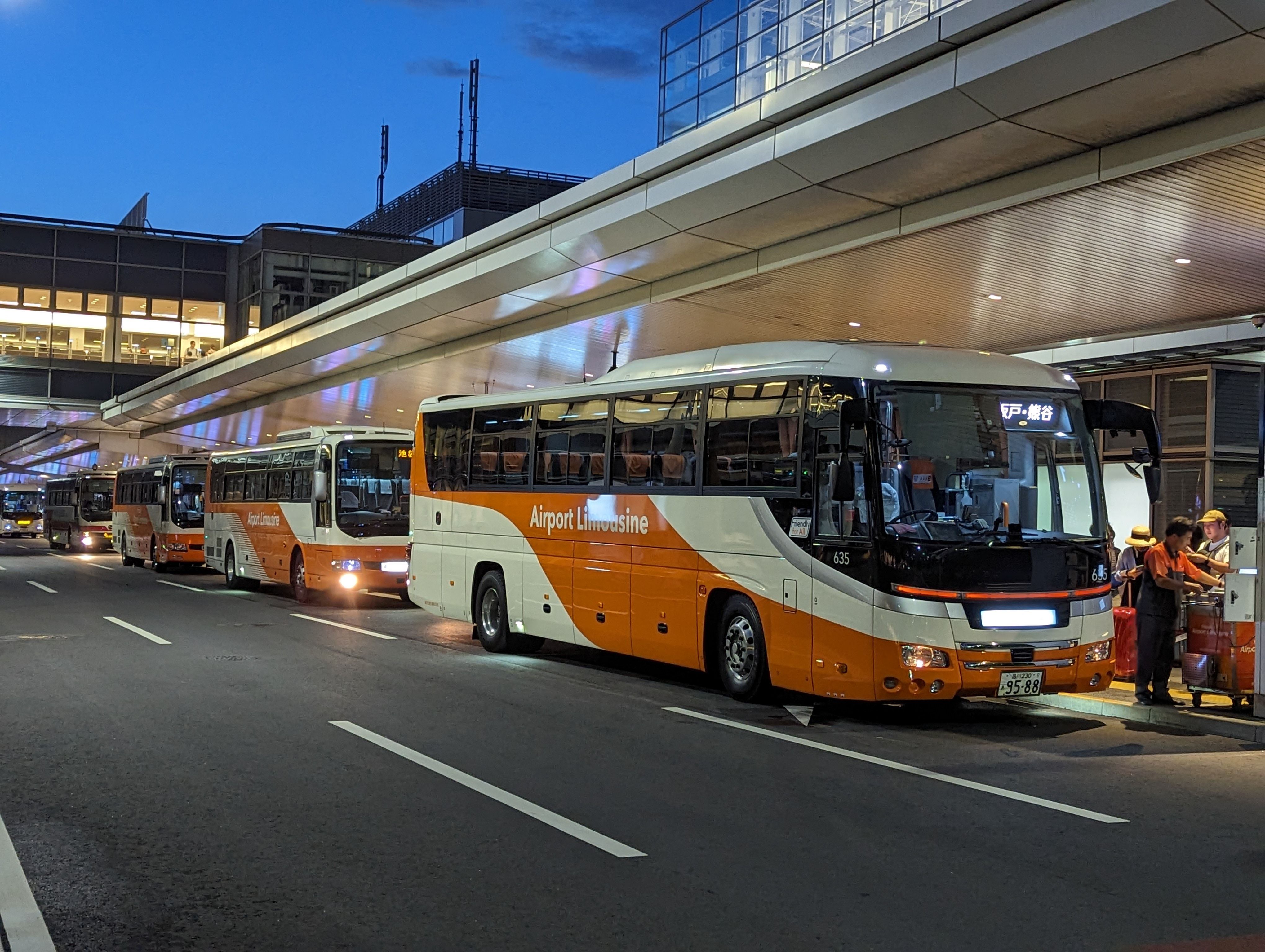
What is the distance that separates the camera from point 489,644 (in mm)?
16562

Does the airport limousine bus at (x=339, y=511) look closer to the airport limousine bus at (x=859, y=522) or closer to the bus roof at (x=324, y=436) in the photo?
the bus roof at (x=324, y=436)

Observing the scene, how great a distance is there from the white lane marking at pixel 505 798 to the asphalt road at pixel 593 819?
3 centimetres

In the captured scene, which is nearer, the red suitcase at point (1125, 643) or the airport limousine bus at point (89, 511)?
the red suitcase at point (1125, 643)

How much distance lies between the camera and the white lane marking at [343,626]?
58.9ft

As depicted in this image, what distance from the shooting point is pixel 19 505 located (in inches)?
3182

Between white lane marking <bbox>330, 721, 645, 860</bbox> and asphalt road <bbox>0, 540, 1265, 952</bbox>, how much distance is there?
0.03 metres

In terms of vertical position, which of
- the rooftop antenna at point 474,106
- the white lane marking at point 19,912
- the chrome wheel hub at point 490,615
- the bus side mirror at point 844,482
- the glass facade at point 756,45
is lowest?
the white lane marking at point 19,912

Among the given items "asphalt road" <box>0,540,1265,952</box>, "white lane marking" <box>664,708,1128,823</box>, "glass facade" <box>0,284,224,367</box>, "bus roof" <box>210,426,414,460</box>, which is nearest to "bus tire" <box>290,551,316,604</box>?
"bus roof" <box>210,426,414,460</box>

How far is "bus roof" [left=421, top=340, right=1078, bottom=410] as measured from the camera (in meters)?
11.2

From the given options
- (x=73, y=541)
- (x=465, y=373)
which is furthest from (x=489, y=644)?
(x=73, y=541)

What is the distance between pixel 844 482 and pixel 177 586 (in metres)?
22.4

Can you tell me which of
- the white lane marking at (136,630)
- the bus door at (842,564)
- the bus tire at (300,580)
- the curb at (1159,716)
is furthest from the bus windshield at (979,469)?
the bus tire at (300,580)

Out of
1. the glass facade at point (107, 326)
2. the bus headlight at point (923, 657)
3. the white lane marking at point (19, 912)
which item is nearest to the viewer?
the white lane marking at point (19, 912)

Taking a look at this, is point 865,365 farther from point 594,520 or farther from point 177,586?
point 177,586
